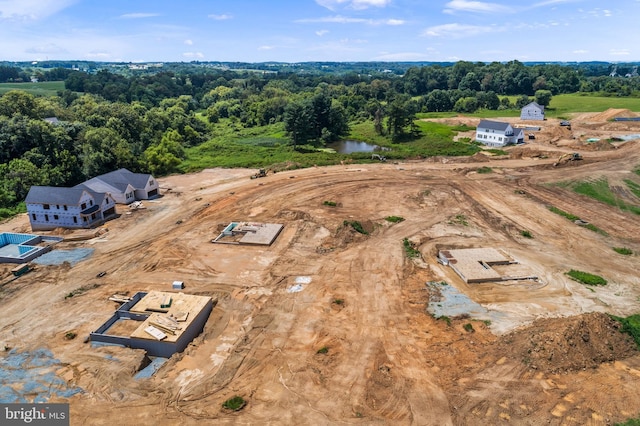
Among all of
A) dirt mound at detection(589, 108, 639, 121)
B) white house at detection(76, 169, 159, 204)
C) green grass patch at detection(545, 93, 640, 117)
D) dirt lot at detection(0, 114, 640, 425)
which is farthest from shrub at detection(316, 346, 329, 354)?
green grass patch at detection(545, 93, 640, 117)

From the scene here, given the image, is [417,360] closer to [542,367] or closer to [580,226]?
[542,367]

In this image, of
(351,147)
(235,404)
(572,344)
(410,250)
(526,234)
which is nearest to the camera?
(235,404)

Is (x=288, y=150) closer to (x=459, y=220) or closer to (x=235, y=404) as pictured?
(x=459, y=220)

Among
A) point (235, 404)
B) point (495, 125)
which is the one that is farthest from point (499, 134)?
point (235, 404)

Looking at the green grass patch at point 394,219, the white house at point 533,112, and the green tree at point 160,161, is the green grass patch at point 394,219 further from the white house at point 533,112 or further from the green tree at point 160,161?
the white house at point 533,112

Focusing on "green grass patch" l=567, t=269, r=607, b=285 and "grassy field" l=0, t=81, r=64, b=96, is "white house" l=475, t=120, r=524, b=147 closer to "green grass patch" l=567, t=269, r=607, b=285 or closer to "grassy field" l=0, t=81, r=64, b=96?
"green grass patch" l=567, t=269, r=607, b=285

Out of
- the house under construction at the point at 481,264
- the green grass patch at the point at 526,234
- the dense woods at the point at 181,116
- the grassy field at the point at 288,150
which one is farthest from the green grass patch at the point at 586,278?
the dense woods at the point at 181,116
